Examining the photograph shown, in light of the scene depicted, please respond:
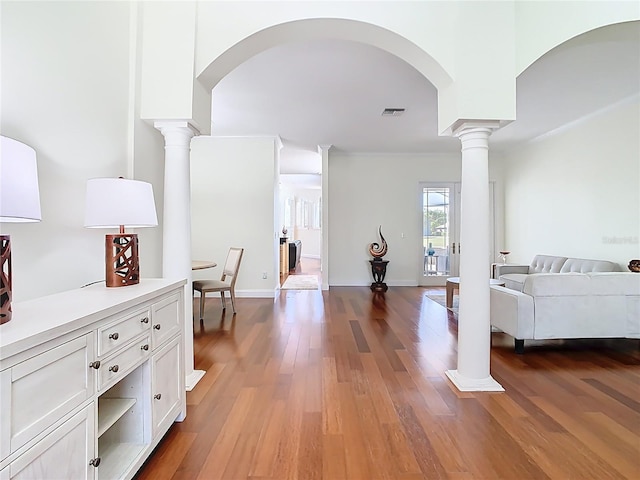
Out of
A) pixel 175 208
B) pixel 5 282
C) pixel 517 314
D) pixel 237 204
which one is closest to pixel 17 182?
pixel 5 282

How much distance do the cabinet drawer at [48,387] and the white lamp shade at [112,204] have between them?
72 centimetres

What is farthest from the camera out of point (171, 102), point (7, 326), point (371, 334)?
point (371, 334)

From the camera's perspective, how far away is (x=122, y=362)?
1530mm

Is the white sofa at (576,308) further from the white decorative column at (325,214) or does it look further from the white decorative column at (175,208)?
the white decorative column at (325,214)

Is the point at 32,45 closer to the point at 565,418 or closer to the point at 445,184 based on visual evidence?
the point at 565,418

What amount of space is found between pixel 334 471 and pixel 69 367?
1.28m

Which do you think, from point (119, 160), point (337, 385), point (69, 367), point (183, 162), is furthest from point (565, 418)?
point (119, 160)

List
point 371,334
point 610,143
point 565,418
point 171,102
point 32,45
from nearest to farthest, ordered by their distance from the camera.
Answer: point 32,45 < point 565,418 < point 171,102 < point 371,334 < point 610,143

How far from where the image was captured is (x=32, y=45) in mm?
1628

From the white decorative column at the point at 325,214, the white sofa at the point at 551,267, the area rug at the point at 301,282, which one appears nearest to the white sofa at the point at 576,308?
the white sofa at the point at 551,267

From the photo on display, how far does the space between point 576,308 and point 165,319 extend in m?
3.63

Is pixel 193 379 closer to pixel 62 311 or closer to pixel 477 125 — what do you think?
pixel 62 311

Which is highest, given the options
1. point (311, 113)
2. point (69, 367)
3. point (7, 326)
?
point (311, 113)

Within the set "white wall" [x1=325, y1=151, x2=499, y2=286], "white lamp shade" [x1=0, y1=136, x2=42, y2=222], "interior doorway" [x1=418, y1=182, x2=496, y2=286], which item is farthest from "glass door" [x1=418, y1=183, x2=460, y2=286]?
"white lamp shade" [x1=0, y1=136, x2=42, y2=222]
